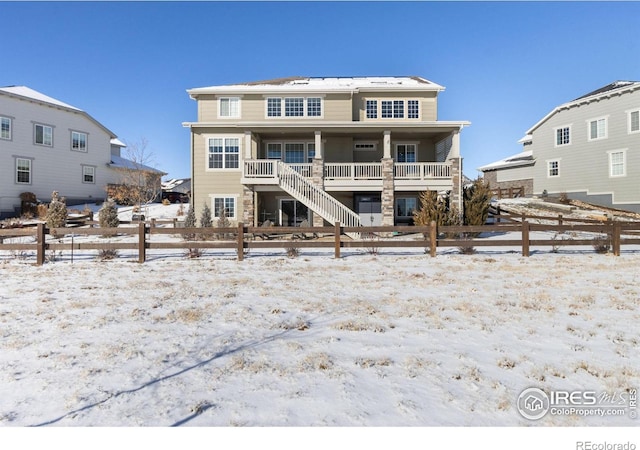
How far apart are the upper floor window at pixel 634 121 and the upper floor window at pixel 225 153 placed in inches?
1102

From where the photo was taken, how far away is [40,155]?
2875 centimetres

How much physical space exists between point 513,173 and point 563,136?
6.32 m

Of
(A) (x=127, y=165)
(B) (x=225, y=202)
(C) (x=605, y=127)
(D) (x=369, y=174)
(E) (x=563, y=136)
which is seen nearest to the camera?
(D) (x=369, y=174)

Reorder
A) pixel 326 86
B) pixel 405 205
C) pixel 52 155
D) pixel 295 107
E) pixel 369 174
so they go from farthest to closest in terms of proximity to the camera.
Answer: pixel 52 155 < pixel 326 86 < pixel 295 107 < pixel 405 205 < pixel 369 174

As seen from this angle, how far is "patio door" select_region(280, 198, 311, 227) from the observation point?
21.7m

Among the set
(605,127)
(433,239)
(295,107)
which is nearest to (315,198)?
(433,239)

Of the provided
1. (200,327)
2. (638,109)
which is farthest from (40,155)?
(638,109)

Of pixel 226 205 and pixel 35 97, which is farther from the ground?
pixel 35 97

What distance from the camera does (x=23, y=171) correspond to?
1093 inches

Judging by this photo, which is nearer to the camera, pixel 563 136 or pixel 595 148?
pixel 595 148

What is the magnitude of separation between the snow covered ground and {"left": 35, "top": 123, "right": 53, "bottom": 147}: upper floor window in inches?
1075

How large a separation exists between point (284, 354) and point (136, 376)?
1683 mm

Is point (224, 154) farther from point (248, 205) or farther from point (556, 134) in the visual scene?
point (556, 134)

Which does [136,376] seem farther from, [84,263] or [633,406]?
[84,263]
